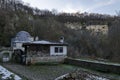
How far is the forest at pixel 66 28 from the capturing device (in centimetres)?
3397

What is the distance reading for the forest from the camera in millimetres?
33969

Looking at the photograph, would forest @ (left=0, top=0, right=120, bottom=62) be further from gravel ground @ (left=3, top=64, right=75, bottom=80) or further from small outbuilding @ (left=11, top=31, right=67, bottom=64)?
gravel ground @ (left=3, top=64, right=75, bottom=80)

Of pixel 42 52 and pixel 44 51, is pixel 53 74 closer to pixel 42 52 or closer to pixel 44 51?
pixel 42 52

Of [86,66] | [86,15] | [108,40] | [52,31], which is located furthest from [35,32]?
[86,66]

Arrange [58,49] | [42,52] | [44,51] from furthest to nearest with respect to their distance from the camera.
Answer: [58,49], [44,51], [42,52]

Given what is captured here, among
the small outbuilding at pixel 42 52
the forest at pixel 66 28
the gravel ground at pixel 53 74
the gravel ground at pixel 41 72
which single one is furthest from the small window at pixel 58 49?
the gravel ground at pixel 53 74

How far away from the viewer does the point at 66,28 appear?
5797cm

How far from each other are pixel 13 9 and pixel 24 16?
5.56 m

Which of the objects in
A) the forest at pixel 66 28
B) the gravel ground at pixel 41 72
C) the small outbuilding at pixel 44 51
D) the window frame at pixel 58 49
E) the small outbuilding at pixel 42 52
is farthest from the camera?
the forest at pixel 66 28

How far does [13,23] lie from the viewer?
5425 centimetres

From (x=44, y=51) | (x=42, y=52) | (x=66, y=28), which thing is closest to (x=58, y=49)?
(x=44, y=51)

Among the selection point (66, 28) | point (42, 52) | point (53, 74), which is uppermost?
point (66, 28)

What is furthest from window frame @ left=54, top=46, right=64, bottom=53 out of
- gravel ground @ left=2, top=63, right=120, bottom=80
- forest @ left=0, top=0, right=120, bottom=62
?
gravel ground @ left=2, top=63, right=120, bottom=80

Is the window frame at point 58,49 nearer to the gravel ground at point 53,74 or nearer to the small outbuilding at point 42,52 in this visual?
the small outbuilding at point 42,52
